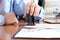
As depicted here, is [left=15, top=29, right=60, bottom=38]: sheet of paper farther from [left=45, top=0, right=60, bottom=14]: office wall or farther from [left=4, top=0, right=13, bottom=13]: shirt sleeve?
[left=45, top=0, right=60, bottom=14]: office wall

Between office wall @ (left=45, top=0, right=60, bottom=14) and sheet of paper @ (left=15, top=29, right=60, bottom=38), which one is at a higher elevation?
office wall @ (left=45, top=0, right=60, bottom=14)

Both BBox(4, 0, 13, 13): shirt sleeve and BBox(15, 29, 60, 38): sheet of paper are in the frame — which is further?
BBox(4, 0, 13, 13): shirt sleeve

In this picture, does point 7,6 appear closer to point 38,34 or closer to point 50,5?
point 38,34

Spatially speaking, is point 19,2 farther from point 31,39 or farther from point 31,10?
point 31,39

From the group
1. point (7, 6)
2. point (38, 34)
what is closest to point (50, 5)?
point (7, 6)

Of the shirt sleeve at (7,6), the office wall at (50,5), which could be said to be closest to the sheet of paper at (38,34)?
the shirt sleeve at (7,6)

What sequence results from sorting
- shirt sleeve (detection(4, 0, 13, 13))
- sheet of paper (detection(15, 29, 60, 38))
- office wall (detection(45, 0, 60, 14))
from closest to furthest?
sheet of paper (detection(15, 29, 60, 38)), shirt sleeve (detection(4, 0, 13, 13)), office wall (detection(45, 0, 60, 14))

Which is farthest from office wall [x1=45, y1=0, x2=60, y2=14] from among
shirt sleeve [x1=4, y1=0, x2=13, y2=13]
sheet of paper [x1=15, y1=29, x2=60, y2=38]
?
sheet of paper [x1=15, y1=29, x2=60, y2=38]

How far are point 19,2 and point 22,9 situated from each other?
115 mm

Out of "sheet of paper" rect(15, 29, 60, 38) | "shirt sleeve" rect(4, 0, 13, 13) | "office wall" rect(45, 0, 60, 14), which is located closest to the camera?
"sheet of paper" rect(15, 29, 60, 38)

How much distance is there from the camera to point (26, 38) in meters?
0.61

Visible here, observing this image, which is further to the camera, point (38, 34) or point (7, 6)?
point (7, 6)

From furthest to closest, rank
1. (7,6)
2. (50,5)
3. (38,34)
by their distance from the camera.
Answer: (50,5) → (7,6) → (38,34)

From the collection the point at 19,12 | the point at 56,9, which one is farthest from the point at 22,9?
the point at 56,9
